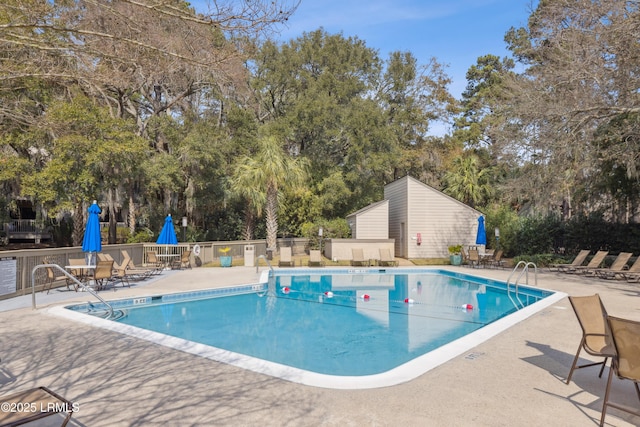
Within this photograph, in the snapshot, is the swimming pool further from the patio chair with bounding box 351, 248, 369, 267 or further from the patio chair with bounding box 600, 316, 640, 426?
the patio chair with bounding box 351, 248, 369, 267

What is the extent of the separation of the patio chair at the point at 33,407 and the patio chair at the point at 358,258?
16.4 m

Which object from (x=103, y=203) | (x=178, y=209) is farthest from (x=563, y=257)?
(x=103, y=203)

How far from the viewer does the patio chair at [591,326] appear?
4043 mm

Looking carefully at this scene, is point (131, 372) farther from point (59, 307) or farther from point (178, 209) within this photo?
point (178, 209)

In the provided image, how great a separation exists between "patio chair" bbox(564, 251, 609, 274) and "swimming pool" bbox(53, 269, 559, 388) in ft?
13.1

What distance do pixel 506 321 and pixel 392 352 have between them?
85.0 inches

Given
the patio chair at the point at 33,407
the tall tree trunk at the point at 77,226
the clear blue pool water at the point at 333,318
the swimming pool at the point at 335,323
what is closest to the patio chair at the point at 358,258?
the swimming pool at the point at 335,323

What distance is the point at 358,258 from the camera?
18641mm

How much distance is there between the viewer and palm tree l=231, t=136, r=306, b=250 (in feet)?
66.5

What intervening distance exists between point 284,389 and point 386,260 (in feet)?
50.7

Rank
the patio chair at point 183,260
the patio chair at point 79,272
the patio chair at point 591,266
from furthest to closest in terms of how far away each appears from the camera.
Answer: the patio chair at point 183,260 < the patio chair at point 591,266 < the patio chair at point 79,272

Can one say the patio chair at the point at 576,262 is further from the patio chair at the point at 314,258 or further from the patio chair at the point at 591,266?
the patio chair at the point at 314,258

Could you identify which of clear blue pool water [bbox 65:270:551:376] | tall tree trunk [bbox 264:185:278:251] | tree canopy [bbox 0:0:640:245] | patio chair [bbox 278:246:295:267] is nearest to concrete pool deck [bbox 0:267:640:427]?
clear blue pool water [bbox 65:270:551:376]

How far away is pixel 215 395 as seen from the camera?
3789mm
